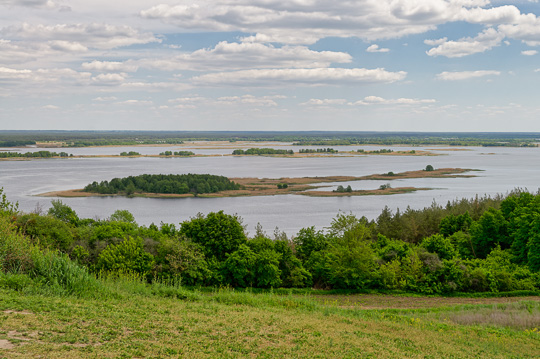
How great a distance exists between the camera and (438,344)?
1326cm

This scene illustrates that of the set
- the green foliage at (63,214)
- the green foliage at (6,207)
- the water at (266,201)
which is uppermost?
the green foliage at (6,207)

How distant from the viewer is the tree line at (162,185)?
6462 cm

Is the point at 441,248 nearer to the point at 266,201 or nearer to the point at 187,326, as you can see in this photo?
the point at 187,326

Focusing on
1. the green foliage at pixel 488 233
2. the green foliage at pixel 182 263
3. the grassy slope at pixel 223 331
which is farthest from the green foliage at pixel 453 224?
the grassy slope at pixel 223 331

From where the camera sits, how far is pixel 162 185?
6500cm

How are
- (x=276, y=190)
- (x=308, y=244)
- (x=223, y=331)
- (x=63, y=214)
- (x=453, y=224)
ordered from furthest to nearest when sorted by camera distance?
(x=276, y=190)
(x=453, y=224)
(x=63, y=214)
(x=308, y=244)
(x=223, y=331)

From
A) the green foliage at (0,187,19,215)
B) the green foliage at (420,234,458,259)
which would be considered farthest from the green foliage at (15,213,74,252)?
the green foliage at (420,234,458,259)

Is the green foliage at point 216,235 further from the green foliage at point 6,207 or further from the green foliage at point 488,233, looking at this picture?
the green foliage at point 488,233

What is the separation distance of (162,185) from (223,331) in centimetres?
5509

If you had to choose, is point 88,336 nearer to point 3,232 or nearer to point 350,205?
point 3,232

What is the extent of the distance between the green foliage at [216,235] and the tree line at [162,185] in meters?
37.2

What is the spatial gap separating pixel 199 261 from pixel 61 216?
14.3 metres

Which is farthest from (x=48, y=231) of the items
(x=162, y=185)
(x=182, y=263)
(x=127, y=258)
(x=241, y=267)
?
(x=162, y=185)

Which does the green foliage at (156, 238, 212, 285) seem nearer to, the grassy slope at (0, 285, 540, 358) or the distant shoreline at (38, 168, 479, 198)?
the grassy slope at (0, 285, 540, 358)
